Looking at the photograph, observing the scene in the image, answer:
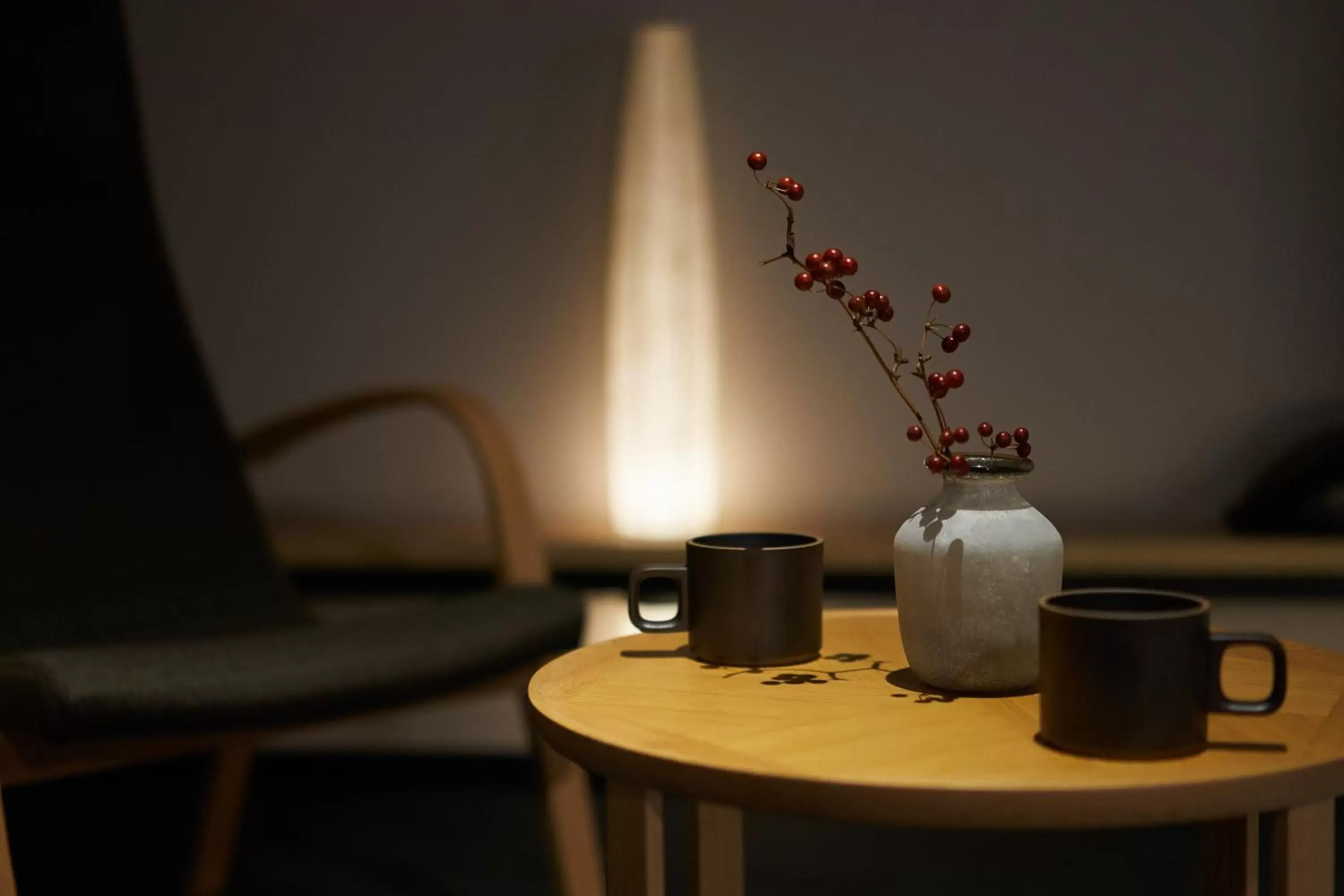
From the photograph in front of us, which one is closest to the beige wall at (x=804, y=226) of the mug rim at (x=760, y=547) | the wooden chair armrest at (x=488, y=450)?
the wooden chair armrest at (x=488, y=450)

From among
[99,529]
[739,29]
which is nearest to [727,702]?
[99,529]

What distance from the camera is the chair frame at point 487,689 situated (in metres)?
1.37

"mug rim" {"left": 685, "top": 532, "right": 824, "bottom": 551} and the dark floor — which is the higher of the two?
"mug rim" {"left": 685, "top": 532, "right": 824, "bottom": 551}

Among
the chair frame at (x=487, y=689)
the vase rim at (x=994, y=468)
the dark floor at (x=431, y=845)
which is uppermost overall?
the vase rim at (x=994, y=468)

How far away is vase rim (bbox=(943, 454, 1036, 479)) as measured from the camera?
775 millimetres

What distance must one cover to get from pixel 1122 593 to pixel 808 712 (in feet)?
0.57

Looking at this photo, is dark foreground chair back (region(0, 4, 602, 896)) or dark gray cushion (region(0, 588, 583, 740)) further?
dark foreground chair back (region(0, 4, 602, 896))

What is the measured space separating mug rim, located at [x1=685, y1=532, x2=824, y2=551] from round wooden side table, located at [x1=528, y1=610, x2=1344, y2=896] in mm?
75

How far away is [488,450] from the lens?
151cm

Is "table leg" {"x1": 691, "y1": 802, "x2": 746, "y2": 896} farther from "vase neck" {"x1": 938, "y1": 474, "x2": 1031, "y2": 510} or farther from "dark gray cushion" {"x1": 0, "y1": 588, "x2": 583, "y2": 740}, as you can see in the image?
"dark gray cushion" {"x1": 0, "y1": 588, "x2": 583, "y2": 740}

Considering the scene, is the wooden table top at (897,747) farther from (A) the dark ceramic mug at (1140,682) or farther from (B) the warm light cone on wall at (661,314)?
(B) the warm light cone on wall at (661,314)

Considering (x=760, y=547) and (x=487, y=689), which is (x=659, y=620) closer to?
(x=760, y=547)

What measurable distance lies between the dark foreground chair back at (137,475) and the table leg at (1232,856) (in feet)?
2.10

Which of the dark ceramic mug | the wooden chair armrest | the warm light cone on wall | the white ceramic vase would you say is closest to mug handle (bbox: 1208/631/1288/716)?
the dark ceramic mug
